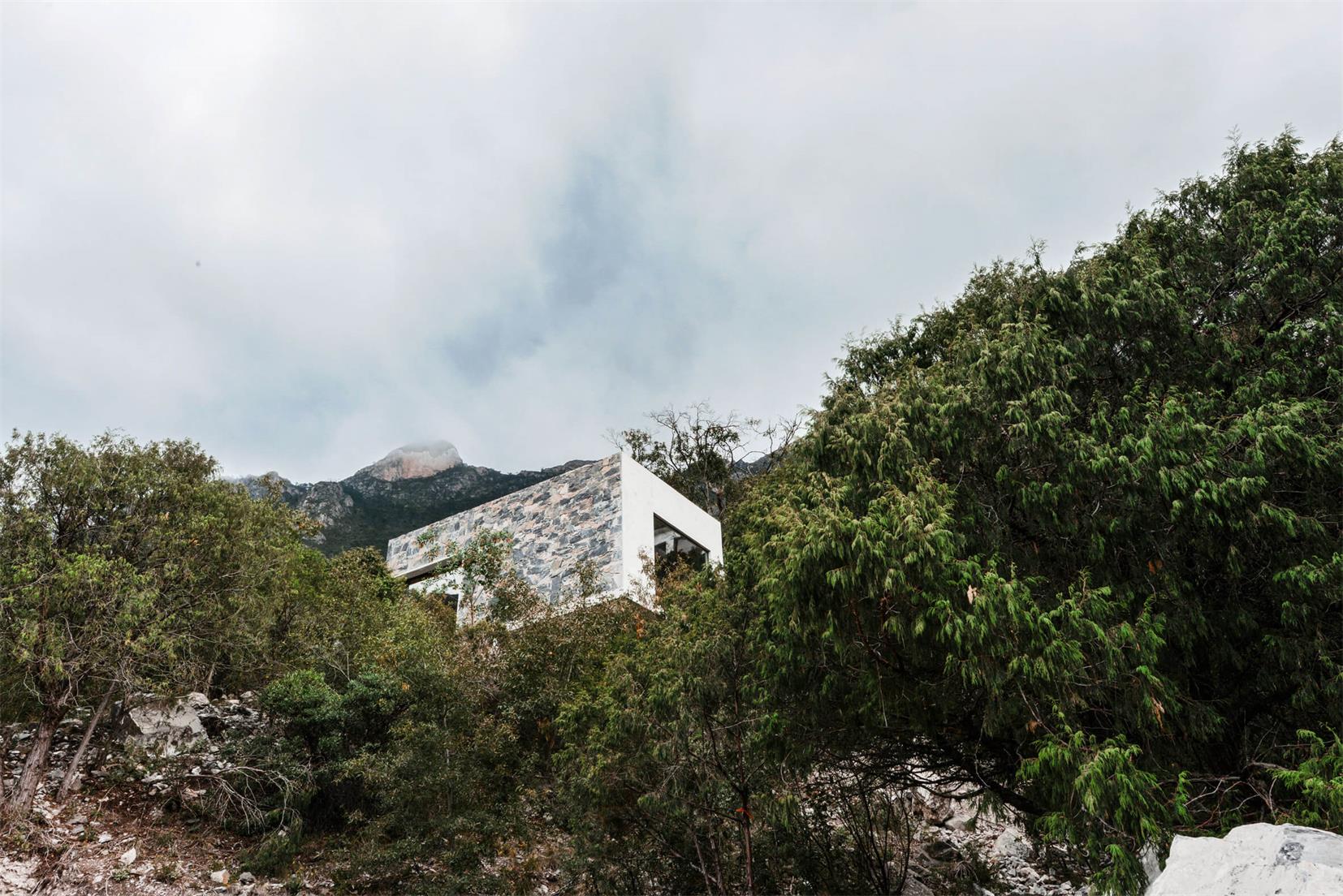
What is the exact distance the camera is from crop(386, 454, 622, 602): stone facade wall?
14.5 m

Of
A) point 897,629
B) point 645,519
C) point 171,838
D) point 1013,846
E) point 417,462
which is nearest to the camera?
point 897,629

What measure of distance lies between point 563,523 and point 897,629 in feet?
34.7

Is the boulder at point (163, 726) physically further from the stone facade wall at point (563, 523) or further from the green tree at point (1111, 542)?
the green tree at point (1111, 542)

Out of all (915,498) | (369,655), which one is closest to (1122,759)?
(915,498)

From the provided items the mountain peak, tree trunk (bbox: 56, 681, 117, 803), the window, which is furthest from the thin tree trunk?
the mountain peak

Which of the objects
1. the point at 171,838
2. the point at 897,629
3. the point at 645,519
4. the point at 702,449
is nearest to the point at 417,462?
the point at 702,449

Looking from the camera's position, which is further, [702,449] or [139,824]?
[702,449]

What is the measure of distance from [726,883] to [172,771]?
751 cm

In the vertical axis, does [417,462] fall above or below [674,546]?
above

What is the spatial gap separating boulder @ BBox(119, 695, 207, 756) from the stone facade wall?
5.38m

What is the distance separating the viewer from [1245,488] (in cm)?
592

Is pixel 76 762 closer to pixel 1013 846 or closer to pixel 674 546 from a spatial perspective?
pixel 674 546

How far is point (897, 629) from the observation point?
18.3 ft

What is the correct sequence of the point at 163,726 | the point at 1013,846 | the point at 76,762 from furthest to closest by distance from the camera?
1. the point at 1013,846
2. the point at 163,726
3. the point at 76,762
